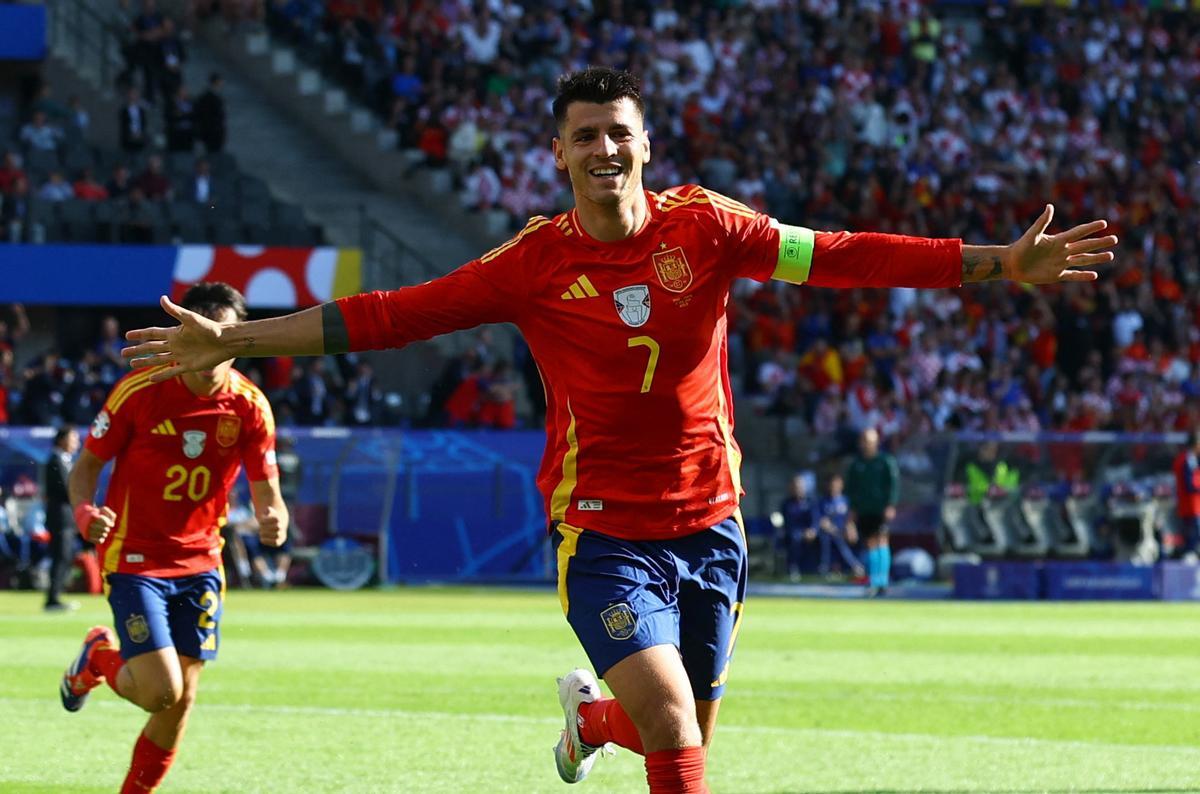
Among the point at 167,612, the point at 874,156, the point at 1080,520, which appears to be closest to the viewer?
the point at 167,612

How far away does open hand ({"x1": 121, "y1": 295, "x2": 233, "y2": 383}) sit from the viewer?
6.18 meters

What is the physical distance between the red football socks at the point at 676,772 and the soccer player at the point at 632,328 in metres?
0.15

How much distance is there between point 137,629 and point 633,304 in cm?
330

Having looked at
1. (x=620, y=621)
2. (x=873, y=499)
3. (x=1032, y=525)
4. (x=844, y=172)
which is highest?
(x=844, y=172)

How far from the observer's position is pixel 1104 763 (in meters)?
10.2

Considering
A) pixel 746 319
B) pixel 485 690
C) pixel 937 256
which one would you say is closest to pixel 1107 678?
pixel 485 690

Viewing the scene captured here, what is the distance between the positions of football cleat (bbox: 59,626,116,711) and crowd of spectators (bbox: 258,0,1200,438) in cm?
2106

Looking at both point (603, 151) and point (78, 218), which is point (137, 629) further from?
point (78, 218)

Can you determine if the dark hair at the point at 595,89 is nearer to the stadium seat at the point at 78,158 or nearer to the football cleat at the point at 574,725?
the football cleat at the point at 574,725

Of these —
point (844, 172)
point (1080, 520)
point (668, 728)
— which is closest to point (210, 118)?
point (844, 172)

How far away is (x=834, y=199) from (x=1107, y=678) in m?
20.6

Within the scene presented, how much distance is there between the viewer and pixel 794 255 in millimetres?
6566

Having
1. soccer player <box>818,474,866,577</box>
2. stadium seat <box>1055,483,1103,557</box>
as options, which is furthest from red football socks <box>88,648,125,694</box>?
stadium seat <box>1055,483,1103,557</box>

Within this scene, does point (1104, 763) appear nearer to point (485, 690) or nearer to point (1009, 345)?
point (485, 690)
